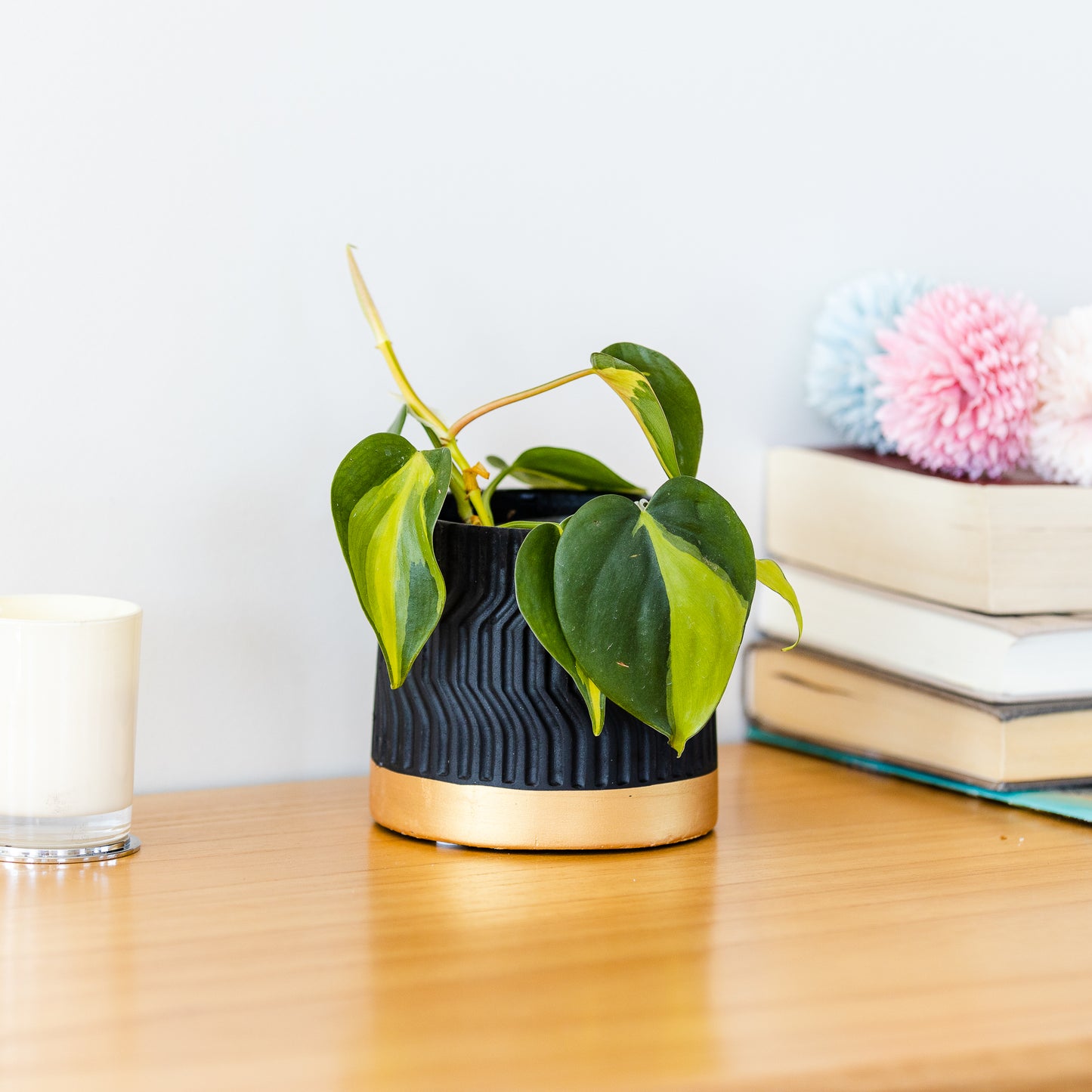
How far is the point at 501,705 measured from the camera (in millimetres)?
609

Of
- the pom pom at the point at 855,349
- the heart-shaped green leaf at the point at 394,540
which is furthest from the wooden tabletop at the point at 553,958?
the pom pom at the point at 855,349

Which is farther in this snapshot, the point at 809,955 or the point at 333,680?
the point at 333,680

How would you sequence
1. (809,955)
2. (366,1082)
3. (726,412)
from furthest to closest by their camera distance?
(726,412), (809,955), (366,1082)

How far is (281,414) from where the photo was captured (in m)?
0.74

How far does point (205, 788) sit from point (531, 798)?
0.23m

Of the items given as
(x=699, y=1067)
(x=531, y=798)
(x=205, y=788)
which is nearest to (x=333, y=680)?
(x=205, y=788)

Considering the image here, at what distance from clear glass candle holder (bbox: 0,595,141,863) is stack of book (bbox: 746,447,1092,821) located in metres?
0.42

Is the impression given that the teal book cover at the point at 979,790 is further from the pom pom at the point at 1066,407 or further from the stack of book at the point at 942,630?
the pom pom at the point at 1066,407

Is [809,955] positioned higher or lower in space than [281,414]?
lower

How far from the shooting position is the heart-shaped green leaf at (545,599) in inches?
22.0

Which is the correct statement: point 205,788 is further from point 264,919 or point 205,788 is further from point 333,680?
point 264,919

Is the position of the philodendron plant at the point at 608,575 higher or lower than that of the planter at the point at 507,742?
higher

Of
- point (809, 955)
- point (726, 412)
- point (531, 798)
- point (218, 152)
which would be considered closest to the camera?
point (809, 955)


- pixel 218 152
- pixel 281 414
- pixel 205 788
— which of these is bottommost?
pixel 205 788
